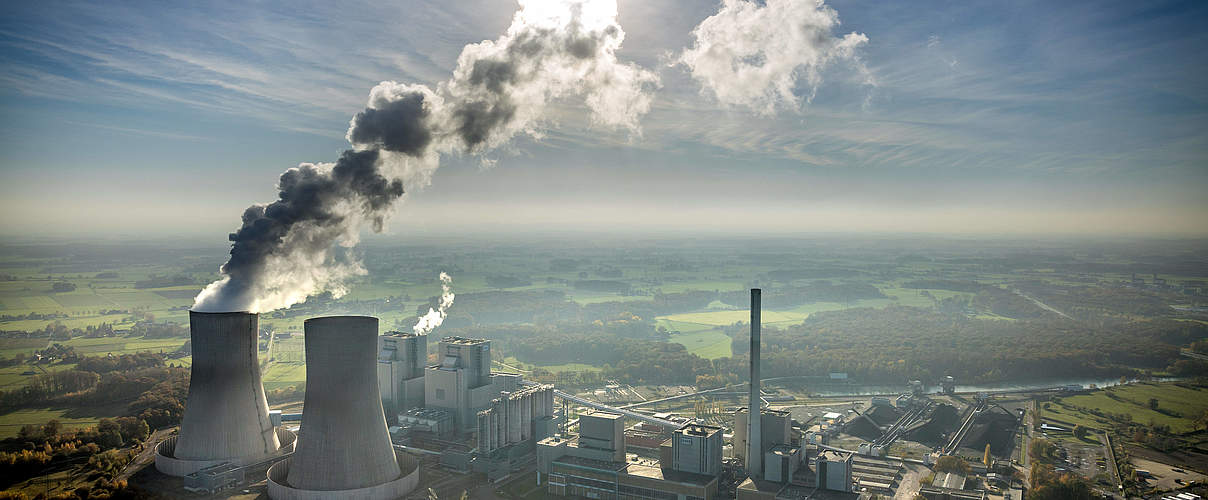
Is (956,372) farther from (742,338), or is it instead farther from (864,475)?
(864,475)

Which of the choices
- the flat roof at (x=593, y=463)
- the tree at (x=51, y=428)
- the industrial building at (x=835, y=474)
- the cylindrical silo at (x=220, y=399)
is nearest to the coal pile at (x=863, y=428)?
the industrial building at (x=835, y=474)

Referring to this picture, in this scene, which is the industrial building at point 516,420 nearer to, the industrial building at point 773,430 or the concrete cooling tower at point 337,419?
the concrete cooling tower at point 337,419

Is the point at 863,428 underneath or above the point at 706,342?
underneath

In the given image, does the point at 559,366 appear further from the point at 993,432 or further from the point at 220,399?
the point at 220,399

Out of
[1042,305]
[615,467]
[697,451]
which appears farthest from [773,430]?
[1042,305]

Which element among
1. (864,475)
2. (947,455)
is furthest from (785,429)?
(947,455)

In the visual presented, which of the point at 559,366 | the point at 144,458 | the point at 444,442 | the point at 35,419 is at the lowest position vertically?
the point at 559,366

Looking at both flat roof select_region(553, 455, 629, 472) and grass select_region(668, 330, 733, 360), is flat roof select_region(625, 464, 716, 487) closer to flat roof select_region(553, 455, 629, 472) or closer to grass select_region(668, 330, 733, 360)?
flat roof select_region(553, 455, 629, 472)
